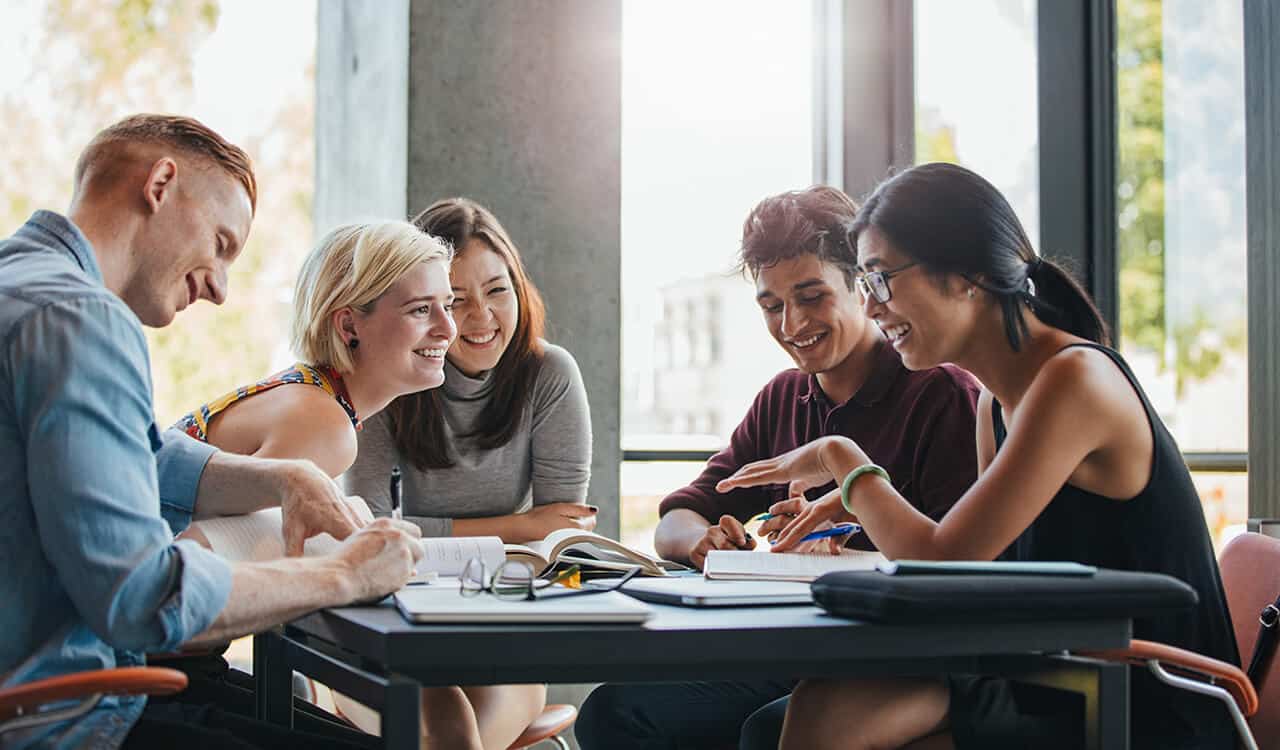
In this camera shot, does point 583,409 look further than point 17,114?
No

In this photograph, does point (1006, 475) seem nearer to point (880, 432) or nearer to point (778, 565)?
point (778, 565)

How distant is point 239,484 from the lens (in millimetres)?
1863

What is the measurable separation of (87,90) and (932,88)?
303cm

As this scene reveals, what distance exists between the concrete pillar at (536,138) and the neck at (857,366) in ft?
3.92

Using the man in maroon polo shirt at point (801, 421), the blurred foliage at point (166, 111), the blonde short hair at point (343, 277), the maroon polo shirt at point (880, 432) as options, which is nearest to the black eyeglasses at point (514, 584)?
the man in maroon polo shirt at point (801, 421)

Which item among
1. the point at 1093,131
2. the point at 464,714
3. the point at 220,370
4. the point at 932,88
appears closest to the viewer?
the point at 464,714

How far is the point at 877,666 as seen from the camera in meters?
1.34

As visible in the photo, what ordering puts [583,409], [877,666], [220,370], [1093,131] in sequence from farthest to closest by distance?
[220,370]
[1093,131]
[583,409]
[877,666]

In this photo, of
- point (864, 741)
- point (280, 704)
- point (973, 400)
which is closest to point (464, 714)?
point (280, 704)

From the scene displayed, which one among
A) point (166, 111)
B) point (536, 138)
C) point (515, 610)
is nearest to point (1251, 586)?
point (515, 610)

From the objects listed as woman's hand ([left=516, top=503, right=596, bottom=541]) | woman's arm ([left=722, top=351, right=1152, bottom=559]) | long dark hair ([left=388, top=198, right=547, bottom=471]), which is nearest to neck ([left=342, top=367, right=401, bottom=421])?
long dark hair ([left=388, top=198, right=547, bottom=471])

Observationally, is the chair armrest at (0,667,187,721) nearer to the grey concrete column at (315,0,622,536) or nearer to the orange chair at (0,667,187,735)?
the orange chair at (0,667,187,735)

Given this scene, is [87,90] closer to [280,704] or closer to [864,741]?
[280,704]

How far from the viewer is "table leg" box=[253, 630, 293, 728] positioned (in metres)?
1.78
